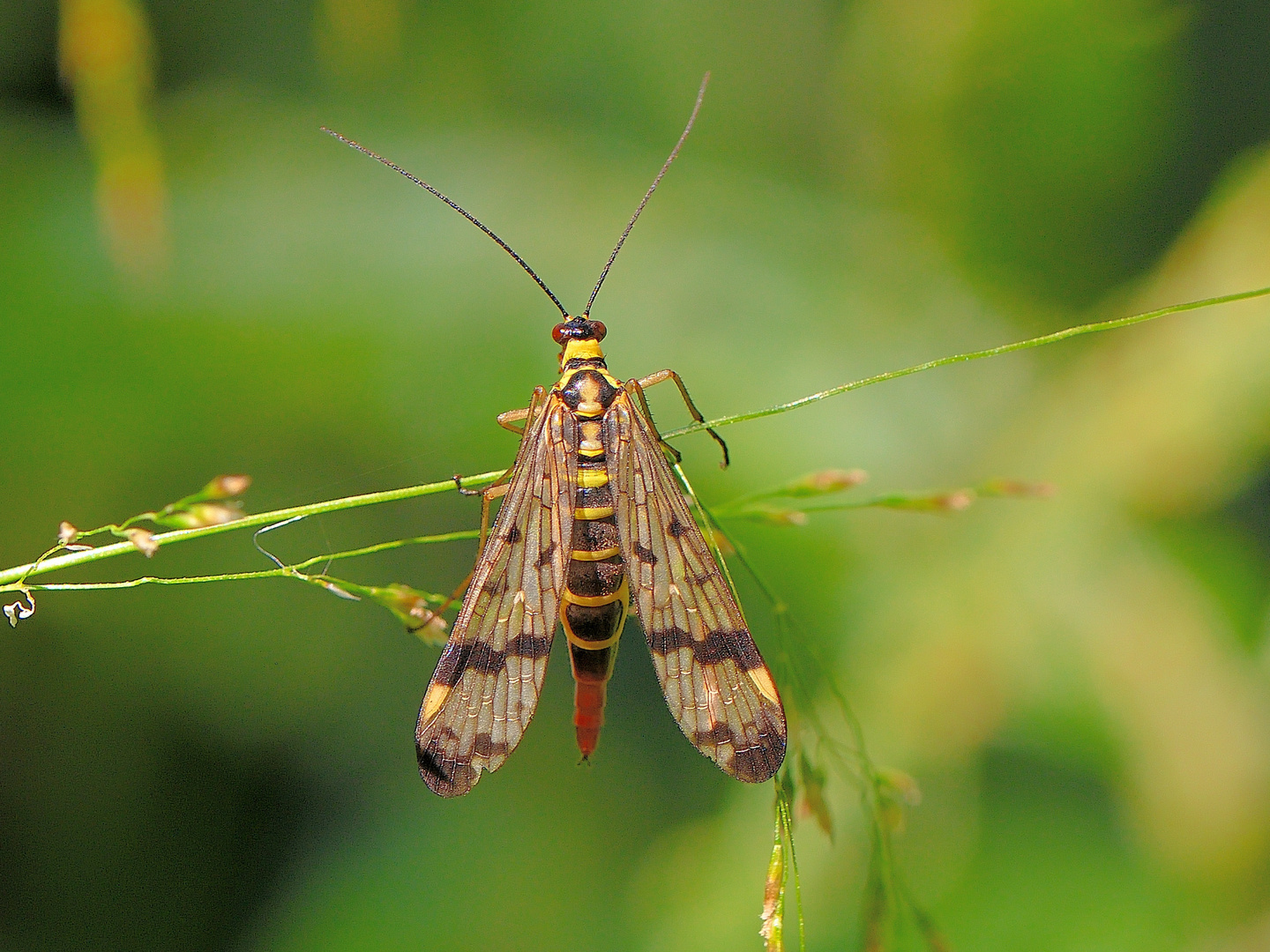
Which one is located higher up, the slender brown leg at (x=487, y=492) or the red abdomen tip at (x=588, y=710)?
the slender brown leg at (x=487, y=492)

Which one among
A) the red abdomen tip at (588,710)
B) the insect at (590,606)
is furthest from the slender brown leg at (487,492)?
the red abdomen tip at (588,710)

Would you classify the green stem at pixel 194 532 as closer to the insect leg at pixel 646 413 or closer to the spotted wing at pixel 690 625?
the spotted wing at pixel 690 625

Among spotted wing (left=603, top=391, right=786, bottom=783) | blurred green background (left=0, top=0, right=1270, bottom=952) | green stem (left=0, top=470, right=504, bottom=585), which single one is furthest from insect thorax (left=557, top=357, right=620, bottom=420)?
blurred green background (left=0, top=0, right=1270, bottom=952)

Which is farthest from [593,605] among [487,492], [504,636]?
[487,492]

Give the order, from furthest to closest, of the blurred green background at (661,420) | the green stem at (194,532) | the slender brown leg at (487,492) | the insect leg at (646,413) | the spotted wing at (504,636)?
the blurred green background at (661,420), the insect leg at (646,413), the slender brown leg at (487,492), the spotted wing at (504,636), the green stem at (194,532)

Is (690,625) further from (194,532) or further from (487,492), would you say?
(194,532)

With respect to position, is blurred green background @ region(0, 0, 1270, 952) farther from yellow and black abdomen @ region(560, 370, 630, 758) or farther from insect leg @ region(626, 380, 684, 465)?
yellow and black abdomen @ region(560, 370, 630, 758)

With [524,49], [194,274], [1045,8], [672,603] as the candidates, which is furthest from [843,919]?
[524,49]
